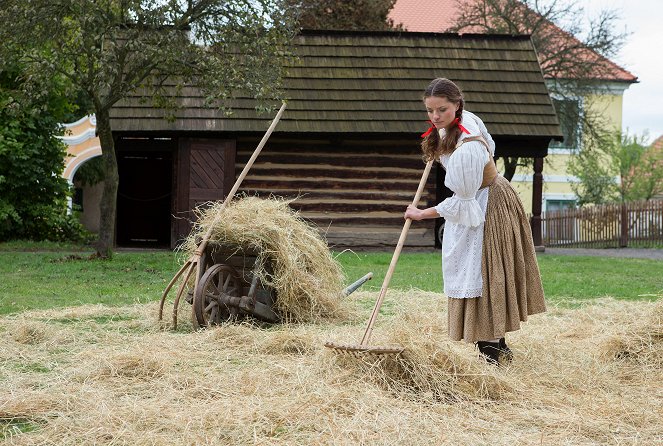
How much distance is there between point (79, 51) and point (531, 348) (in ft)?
26.3

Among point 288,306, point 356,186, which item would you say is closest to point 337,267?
point 288,306

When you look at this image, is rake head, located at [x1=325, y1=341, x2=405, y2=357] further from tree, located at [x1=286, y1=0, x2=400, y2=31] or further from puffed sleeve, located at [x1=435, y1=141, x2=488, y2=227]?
tree, located at [x1=286, y1=0, x2=400, y2=31]

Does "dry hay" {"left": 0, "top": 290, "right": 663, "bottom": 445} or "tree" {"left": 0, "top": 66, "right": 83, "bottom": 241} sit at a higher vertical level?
"tree" {"left": 0, "top": 66, "right": 83, "bottom": 241}

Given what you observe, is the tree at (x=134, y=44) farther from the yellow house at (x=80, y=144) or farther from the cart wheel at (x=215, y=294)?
the yellow house at (x=80, y=144)

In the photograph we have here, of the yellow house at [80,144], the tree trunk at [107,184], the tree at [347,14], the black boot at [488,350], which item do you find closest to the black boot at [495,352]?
the black boot at [488,350]

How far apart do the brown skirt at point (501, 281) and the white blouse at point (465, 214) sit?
0.16 feet

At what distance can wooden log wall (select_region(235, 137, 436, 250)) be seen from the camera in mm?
15758

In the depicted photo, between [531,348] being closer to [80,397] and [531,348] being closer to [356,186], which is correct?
[80,397]

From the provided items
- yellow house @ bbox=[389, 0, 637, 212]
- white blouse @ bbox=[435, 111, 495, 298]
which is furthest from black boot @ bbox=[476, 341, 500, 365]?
yellow house @ bbox=[389, 0, 637, 212]

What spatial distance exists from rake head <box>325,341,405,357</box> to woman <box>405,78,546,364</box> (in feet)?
1.72

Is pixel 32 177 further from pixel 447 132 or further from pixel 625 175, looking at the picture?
pixel 625 175

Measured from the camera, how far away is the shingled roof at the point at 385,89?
1502 cm

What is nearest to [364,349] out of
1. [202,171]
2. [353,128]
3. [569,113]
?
[353,128]

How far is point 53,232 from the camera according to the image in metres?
17.1
